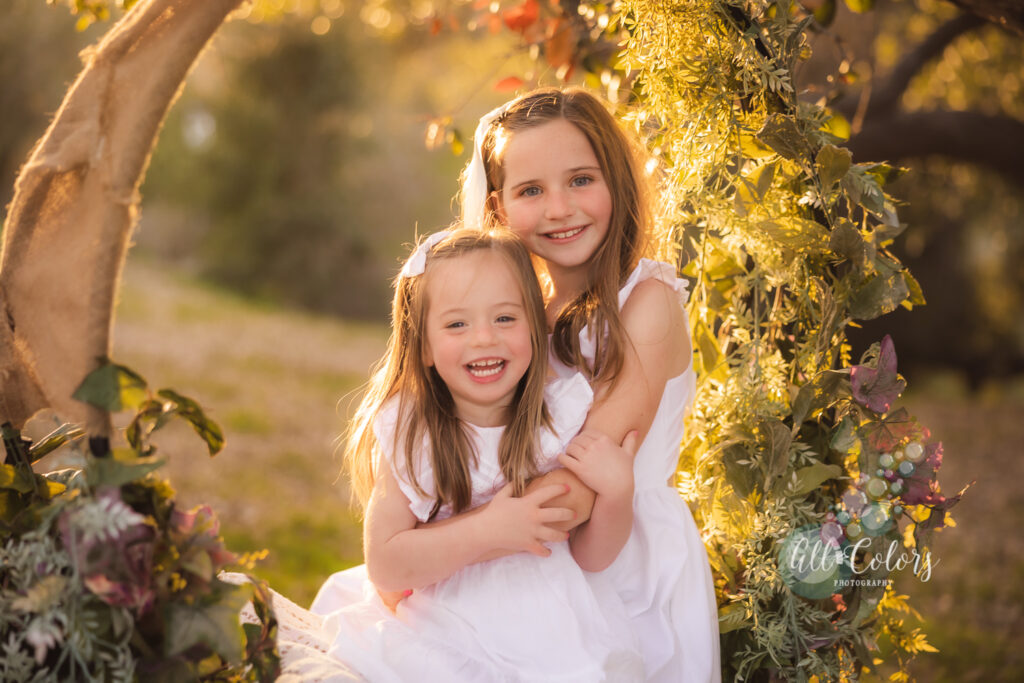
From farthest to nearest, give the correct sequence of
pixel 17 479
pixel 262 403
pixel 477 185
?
pixel 262 403, pixel 477 185, pixel 17 479

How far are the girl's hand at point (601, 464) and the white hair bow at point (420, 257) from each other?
57 cm

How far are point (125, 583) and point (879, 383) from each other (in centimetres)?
158

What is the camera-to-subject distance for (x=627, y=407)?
2.01 m

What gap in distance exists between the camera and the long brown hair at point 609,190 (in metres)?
2.15

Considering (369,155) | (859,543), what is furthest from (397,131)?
(859,543)

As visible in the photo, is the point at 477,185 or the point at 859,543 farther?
the point at 477,185

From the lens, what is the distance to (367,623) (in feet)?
6.39

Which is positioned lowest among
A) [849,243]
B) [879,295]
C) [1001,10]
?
[879,295]

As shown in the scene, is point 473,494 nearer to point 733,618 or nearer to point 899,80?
point 733,618

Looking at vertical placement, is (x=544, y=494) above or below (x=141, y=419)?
below

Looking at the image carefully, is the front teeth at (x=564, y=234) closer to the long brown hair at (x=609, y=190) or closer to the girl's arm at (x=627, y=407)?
the long brown hair at (x=609, y=190)

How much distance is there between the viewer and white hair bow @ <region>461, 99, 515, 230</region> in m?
2.31

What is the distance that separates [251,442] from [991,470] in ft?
21.0

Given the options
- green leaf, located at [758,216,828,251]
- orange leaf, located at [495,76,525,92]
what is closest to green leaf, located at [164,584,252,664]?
green leaf, located at [758,216,828,251]
